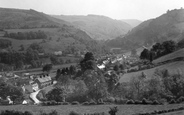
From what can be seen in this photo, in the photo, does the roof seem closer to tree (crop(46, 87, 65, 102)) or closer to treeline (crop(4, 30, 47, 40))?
tree (crop(46, 87, 65, 102))

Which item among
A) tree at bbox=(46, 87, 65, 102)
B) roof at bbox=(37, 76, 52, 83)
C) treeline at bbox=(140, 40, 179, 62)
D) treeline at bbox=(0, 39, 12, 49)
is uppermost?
treeline at bbox=(0, 39, 12, 49)

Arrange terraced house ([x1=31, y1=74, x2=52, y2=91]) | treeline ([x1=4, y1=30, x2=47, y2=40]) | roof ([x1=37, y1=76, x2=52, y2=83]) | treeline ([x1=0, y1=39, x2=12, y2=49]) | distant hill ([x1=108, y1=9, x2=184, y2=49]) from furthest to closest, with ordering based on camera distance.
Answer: distant hill ([x1=108, y1=9, x2=184, y2=49]) < treeline ([x1=4, y1=30, x2=47, y2=40]) < treeline ([x1=0, y1=39, x2=12, y2=49]) < roof ([x1=37, y1=76, x2=52, y2=83]) < terraced house ([x1=31, y1=74, x2=52, y2=91])

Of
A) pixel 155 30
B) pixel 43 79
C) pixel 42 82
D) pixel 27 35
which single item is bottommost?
pixel 42 82

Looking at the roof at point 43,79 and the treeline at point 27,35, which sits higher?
the treeline at point 27,35

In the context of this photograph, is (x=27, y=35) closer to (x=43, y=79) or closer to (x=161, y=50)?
(x=43, y=79)

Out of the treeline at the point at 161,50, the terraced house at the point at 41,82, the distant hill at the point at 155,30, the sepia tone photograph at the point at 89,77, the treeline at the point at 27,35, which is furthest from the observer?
the distant hill at the point at 155,30

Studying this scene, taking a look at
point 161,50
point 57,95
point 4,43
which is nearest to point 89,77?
point 57,95

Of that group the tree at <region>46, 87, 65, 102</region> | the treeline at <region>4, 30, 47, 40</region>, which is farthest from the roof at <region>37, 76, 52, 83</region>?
the treeline at <region>4, 30, 47, 40</region>

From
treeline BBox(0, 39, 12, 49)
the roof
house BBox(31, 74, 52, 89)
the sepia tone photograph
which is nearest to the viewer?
the sepia tone photograph

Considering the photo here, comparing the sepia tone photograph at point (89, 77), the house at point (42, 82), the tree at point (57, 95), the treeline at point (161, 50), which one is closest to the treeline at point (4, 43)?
the sepia tone photograph at point (89, 77)

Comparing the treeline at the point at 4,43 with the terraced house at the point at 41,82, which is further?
the treeline at the point at 4,43

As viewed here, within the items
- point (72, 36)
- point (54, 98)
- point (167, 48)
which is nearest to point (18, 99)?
point (54, 98)

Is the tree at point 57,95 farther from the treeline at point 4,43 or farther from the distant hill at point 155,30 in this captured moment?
the distant hill at point 155,30
